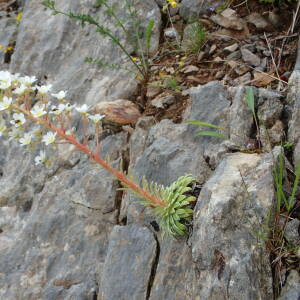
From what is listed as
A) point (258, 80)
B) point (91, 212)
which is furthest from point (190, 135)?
point (91, 212)

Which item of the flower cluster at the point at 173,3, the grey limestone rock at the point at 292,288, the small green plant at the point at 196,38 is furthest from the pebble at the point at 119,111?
the grey limestone rock at the point at 292,288

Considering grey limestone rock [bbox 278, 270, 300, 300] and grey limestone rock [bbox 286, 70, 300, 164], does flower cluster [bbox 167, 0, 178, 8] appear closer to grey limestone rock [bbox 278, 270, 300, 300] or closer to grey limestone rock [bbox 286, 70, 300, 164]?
grey limestone rock [bbox 286, 70, 300, 164]

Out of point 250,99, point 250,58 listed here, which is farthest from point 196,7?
point 250,99

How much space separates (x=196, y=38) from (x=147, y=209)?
6.50ft

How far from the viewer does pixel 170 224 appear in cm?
274

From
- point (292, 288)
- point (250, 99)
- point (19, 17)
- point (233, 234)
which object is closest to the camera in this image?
point (292, 288)

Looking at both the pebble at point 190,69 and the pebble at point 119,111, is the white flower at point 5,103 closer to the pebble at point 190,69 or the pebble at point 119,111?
the pebble at point 119,111

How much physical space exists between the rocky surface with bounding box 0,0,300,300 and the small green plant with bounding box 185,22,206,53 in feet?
0.61

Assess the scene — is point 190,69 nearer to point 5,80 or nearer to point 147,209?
point 147,209

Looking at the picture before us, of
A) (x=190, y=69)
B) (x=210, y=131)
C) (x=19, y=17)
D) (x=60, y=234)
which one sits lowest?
(x=60, y=234)

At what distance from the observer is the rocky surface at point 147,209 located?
2.49 metres

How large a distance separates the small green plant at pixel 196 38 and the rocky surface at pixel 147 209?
19 centimetres

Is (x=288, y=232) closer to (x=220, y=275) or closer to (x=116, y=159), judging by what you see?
(x=220, y=275)

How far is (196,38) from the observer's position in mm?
4082
